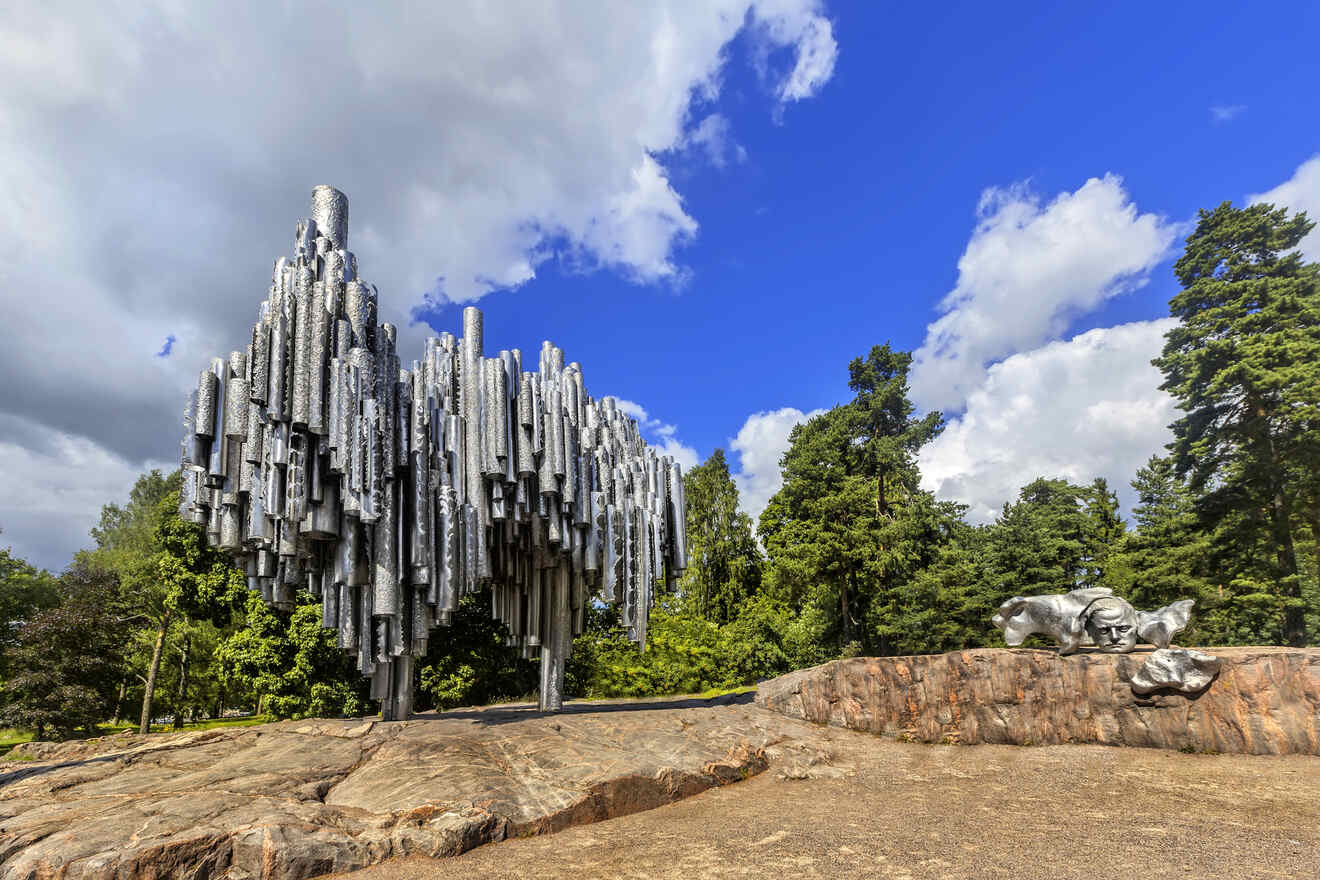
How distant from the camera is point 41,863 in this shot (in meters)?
6.14

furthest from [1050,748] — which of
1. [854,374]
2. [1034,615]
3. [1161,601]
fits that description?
[854,374]

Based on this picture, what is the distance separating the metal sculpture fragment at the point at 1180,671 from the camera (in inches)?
449

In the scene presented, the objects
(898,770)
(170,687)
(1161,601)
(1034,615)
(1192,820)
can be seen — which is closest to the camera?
(1192,820)

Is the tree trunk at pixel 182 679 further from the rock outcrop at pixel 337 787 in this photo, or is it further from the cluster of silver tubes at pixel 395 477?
the cluster of silver tubes at pixel 395 477

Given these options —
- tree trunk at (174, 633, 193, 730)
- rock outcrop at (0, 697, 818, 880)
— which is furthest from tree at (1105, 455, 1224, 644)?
tree trunk at (174, 633, 193, 730)

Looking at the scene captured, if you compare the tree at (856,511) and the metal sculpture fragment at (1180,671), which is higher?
the tree at (856,511)

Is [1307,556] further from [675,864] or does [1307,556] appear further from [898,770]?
[675,864]

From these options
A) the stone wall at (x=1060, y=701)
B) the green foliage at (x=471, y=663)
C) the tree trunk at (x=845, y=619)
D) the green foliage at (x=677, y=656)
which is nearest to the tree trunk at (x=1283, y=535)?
the stone wall at (x=1060, y=701)

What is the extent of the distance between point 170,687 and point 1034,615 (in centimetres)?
3838

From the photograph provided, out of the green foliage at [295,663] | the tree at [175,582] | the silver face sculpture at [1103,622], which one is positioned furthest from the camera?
the tree at [175,582]

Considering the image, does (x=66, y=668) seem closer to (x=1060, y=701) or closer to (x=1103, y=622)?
(x=1060, y=701)

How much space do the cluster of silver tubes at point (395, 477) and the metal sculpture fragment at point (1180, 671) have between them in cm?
938

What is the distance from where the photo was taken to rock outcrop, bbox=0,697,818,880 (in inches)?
260

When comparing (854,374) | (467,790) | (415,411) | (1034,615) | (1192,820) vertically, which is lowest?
(1192,820)
